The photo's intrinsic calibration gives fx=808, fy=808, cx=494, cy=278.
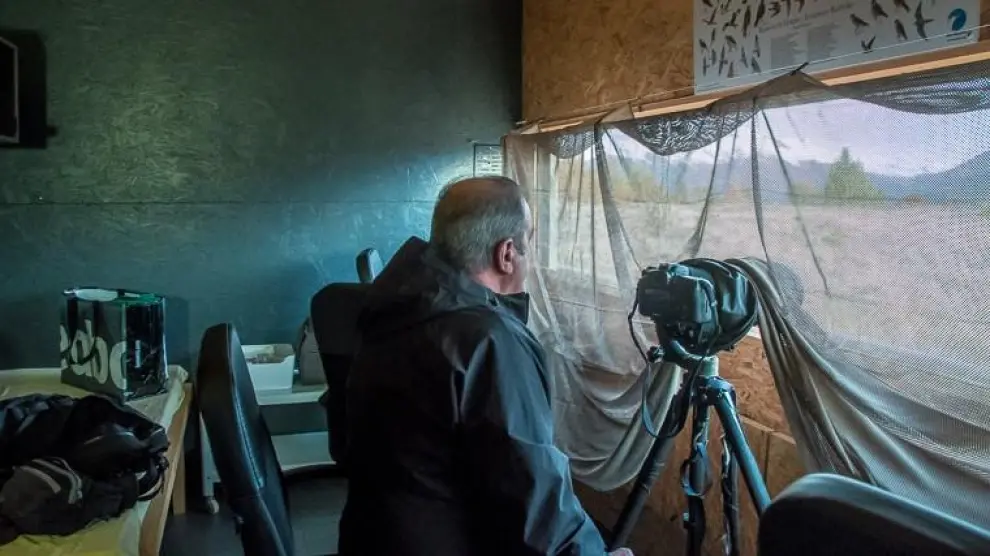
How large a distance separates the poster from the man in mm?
948

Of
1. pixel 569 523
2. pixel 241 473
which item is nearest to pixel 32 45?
pixel 241 473

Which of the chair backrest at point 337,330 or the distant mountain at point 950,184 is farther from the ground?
the distant mountain at point 950,184

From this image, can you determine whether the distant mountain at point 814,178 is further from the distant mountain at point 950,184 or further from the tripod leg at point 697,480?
the tripod leg at point 697,480

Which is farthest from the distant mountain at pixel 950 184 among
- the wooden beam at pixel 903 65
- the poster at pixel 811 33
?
the poster at pixel 811 33

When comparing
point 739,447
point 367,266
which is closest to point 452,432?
point 739,447

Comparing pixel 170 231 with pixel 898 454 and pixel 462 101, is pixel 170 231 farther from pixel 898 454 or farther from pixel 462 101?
pixel 898 454

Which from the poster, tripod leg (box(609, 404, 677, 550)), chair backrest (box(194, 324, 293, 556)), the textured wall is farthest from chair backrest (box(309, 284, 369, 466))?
the textured wall

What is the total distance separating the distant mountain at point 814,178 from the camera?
140 centimetres

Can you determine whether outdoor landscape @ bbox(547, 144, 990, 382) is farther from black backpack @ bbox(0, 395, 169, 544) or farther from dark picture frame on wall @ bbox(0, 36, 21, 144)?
dark picture frame on wall @ bbox(0, 36, 21, 144)

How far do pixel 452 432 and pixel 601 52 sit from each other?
208cm

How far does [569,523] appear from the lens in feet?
4.38

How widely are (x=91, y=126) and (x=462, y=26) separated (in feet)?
5.39

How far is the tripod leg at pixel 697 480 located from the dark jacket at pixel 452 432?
0.53m

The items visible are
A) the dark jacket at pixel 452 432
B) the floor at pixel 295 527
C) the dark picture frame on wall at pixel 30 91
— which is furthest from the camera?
the dark picture frame on wall at pixel 30 91
